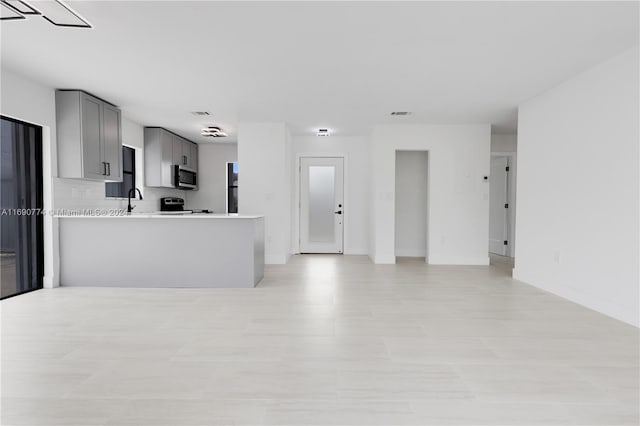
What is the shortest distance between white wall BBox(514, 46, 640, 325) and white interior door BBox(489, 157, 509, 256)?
229 centimetres

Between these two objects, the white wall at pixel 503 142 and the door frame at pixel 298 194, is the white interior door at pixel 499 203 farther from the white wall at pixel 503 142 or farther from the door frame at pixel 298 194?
the door frame at pixel 298 194

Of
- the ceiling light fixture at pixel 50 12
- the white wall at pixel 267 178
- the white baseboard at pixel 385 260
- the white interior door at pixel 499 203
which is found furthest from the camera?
the white interior door at pixel 499 203

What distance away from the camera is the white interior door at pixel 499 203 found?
278 inches

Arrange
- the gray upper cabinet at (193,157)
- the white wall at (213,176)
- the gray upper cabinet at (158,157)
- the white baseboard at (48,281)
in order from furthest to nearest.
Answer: the white wall at (213,176) < the gray upper cabinet at (193,157) < the gray upper cabinet at (158,157) < the white baseboard at (48,281)

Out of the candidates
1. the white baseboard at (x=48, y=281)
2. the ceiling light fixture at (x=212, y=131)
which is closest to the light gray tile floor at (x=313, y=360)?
the white baseboard at (x=48, y=281)

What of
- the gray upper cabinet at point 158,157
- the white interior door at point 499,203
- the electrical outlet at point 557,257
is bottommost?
the electrical outlet at point 557,257

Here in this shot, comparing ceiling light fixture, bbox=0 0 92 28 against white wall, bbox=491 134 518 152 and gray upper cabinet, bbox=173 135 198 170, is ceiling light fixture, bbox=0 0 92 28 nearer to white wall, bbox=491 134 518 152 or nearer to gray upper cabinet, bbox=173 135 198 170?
gray upper cabinet, bbox=173 135 198 170

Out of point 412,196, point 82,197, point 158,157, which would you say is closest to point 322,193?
point 412,196

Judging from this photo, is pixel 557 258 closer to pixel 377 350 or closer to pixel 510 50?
pixel 510 50

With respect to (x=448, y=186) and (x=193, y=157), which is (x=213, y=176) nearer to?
(x=193, y=157)

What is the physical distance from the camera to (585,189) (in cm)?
376

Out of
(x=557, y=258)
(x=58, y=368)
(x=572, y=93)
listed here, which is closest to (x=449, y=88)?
(x=572, y=93)

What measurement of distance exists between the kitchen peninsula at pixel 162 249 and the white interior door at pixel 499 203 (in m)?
5.21

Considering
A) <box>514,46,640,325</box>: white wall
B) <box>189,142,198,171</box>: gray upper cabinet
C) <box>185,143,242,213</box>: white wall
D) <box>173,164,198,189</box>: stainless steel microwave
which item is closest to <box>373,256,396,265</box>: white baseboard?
<box>514,46,640,325</box>: white wall
